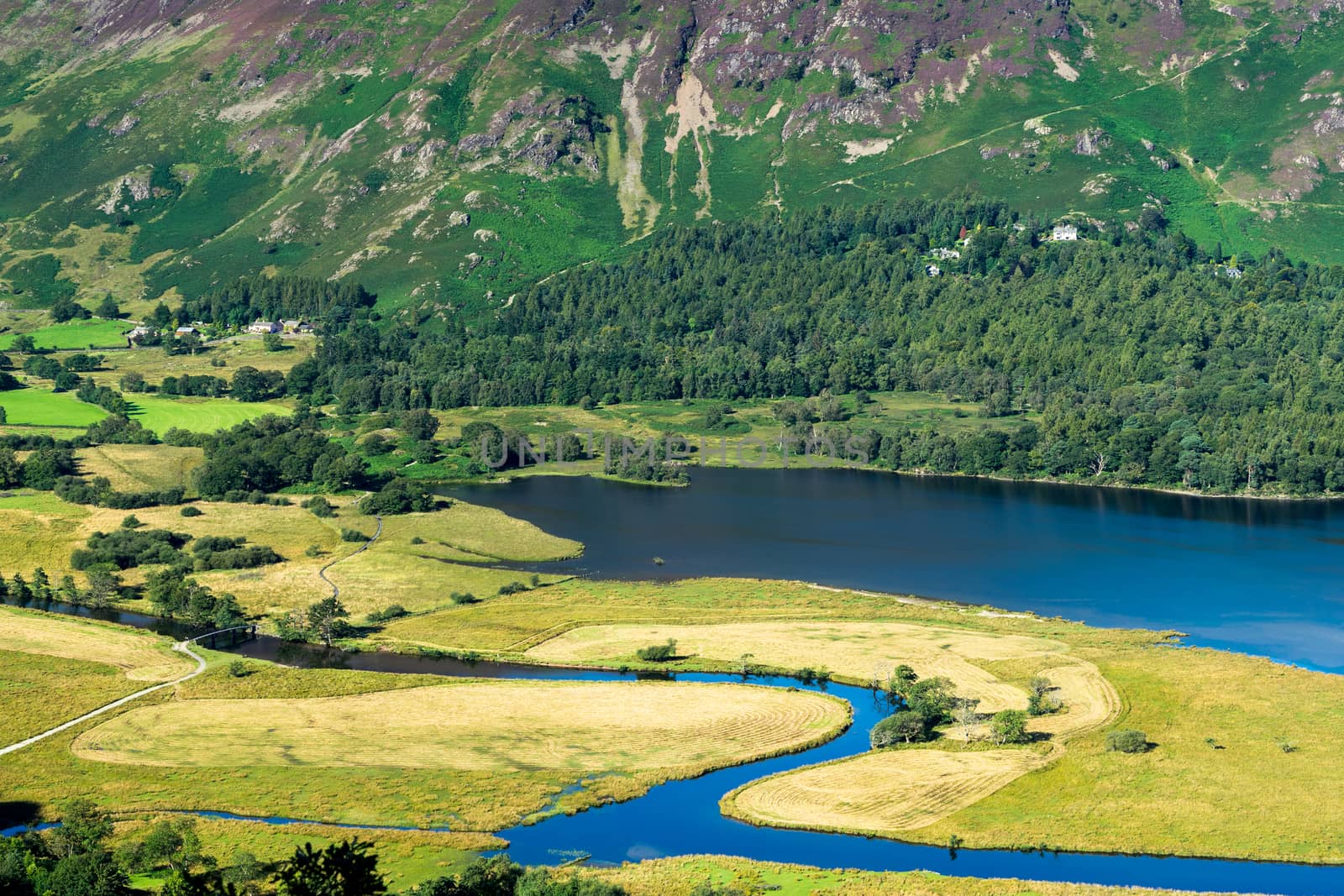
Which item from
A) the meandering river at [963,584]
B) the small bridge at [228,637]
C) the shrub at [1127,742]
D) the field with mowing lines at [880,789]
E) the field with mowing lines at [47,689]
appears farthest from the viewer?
the small bridge at [228,637]

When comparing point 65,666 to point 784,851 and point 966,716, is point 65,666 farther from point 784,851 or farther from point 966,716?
point 966,716

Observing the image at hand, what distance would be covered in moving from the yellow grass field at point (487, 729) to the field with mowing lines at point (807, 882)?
679 inches

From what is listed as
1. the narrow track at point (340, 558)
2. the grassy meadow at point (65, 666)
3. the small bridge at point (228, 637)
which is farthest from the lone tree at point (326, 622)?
the narrow track at point (340, 558)

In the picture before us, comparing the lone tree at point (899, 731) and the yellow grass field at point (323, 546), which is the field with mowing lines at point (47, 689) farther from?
the lone tree at point (899, 731)

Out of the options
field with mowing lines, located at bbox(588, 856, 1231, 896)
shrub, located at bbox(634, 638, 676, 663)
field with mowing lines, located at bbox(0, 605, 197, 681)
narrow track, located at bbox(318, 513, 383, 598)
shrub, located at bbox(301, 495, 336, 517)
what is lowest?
field with mowing lines, located at bbox(588, 856, 1231, 896)

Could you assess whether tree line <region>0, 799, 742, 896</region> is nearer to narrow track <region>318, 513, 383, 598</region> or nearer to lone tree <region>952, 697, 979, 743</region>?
lone tree <region>952, 697, 979, 743</region>

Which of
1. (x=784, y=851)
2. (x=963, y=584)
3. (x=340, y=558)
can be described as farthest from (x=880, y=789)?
(x=340, y=558)

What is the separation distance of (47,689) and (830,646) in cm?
7020

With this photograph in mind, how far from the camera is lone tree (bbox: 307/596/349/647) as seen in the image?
13412 cm

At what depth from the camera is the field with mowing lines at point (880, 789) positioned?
3565 inches

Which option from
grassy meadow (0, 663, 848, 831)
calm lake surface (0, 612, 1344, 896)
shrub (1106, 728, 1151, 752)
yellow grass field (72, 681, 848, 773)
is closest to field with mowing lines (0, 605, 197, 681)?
grassy meadow (0, 663, 848, 831)

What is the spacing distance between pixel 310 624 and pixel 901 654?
58096 millimetres

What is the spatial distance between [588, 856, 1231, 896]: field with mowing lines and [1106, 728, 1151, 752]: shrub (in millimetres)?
21077

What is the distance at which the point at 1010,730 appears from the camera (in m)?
102
